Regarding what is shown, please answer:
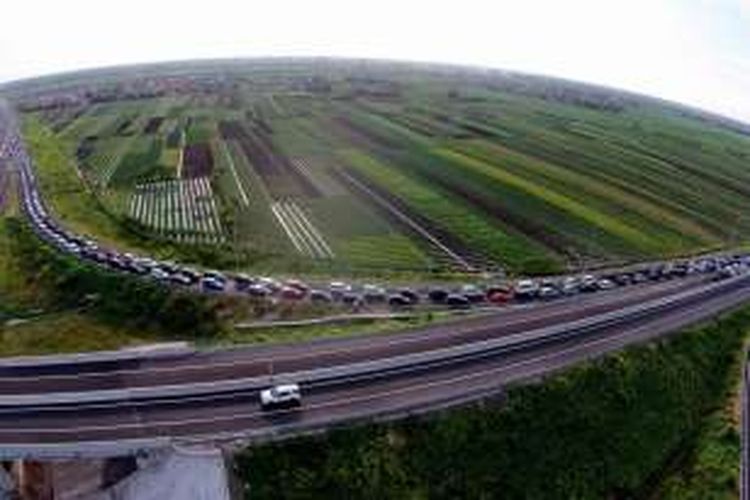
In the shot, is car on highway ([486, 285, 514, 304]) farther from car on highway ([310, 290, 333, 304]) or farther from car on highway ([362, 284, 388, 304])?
car on highway ([310, 290, 333, 304])

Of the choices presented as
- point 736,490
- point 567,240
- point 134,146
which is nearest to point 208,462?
point 736,490

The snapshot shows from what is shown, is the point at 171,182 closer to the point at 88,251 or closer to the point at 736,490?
the point at 88,251

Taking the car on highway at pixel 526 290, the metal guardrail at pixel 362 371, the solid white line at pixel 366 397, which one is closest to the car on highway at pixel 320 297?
the metal guardrail at pixel 362 371

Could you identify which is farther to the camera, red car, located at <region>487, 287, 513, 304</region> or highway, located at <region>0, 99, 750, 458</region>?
red car, located at <region>487, 287, 513, 304</region>

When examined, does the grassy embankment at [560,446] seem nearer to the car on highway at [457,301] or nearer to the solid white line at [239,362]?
the solid white line at [239,362]

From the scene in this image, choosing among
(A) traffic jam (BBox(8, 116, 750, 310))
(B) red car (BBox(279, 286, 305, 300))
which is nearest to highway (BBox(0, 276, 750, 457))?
(A) traffic jam (BBox(8, 116, 750, 310))
